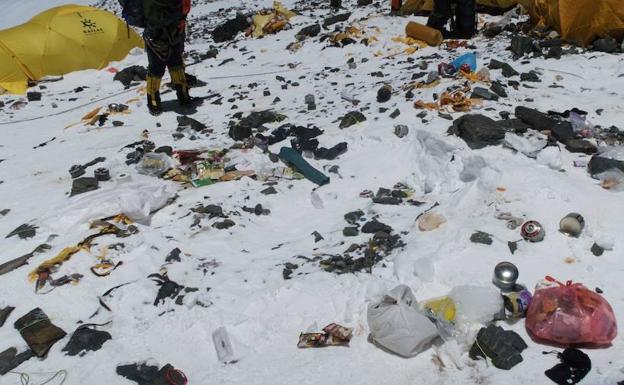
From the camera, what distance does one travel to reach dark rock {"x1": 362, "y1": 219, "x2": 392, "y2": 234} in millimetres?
3286

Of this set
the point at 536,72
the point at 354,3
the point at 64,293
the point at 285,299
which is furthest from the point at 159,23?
the point at 354,3

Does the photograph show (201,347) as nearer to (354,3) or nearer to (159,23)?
(159,23)

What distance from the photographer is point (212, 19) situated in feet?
41.3

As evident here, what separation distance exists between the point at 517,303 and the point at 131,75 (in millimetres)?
7071

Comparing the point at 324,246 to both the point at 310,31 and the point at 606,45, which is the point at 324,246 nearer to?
the point at 606,45

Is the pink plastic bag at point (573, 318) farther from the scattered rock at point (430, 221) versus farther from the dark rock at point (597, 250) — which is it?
the scattered rock at point (430, 221)

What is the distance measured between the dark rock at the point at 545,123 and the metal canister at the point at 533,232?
4.21 feet

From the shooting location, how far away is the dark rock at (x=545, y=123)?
152 inches

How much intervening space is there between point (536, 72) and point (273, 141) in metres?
3.00

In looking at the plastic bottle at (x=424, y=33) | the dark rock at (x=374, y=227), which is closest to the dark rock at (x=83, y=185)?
the dark rock at (x=374, y=227)

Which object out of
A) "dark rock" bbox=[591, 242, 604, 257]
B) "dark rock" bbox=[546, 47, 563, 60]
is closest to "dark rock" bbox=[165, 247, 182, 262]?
"dark rock" bbox=[591, 242, 604, 257]

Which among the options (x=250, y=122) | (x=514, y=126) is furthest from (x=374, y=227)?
(x=250, y=122)

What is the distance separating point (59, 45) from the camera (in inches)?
316

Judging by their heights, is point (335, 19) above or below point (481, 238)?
above
